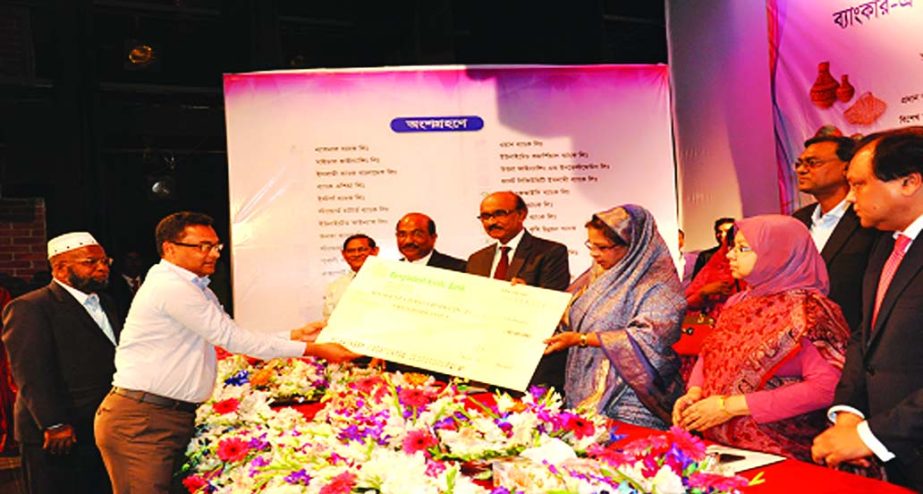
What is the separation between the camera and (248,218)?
14.7ft

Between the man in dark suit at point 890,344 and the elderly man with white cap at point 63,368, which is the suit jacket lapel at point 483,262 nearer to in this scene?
the elderly man with white cap at point 63,368

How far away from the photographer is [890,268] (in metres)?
2.24

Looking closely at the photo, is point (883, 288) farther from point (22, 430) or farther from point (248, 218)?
point (22, 430)

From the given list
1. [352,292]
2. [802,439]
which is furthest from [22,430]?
[802,439]

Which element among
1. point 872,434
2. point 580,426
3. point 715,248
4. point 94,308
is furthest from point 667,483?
point 715,248

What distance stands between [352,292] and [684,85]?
275 cm

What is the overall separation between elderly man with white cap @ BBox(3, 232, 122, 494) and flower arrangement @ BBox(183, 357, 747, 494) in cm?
150

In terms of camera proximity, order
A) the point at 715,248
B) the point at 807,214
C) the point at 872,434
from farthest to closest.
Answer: the point at 715,248 → the point at 807,214 → the point at 872,434

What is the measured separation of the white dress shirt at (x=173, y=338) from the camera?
3027 mm

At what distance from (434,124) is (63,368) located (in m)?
2.24

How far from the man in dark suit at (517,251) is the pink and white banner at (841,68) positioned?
1202mm

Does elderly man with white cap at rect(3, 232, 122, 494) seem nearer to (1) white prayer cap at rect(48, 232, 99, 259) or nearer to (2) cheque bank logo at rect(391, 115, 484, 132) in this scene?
(1) white prayer cap at rect(48, 232, 99, 259)

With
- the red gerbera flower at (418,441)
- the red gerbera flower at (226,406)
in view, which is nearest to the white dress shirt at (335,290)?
the red gerbera flower at (226,406)

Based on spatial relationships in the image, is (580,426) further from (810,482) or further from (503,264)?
(503,264)
